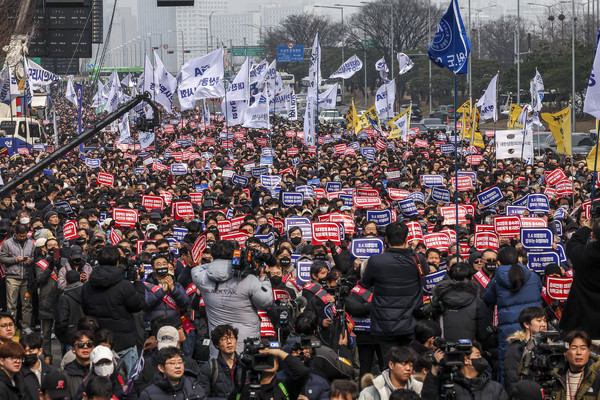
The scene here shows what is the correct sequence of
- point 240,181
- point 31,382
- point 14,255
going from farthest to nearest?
1. point 240,181
2. point 14,255
3. point 31,382

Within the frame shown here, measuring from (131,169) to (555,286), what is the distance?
1993 centimetres

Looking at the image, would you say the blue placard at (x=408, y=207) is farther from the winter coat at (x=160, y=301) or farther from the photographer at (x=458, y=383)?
the photographer at (x=458, y=383)

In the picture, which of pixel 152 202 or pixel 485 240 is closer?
pixel 485 240

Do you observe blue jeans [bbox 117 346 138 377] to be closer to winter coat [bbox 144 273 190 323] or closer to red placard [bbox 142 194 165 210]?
winter coat [bbox 144 273 190 323]

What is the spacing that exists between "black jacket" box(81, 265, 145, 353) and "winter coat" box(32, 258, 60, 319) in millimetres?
2693

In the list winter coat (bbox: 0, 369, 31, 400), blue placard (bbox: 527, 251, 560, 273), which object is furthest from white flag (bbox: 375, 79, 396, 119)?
winter coat (bbox: 0, 369, 31, 400)

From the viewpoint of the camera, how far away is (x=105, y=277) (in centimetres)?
895

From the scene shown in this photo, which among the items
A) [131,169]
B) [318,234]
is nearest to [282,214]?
[318,234]

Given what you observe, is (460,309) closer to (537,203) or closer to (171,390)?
(171,390)

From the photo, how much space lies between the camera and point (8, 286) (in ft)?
41.4

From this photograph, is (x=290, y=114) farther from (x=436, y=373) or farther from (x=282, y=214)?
(x=436, y=373)

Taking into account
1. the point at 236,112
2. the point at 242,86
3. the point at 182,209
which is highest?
the point at 242,86

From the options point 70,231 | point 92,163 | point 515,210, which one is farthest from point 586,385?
point 92,163

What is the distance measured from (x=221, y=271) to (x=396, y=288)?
4.25ft
